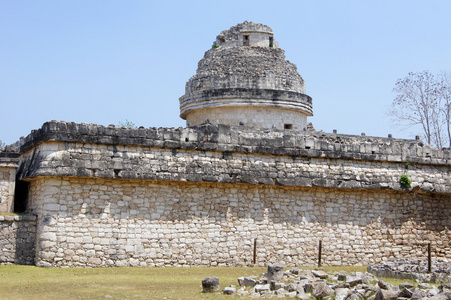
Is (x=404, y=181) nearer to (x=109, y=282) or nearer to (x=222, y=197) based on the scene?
(x=222, y=197)

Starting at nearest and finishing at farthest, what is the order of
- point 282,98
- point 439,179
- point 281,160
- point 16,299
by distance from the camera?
point 16,299
point 281,160
point 439,179
point 282,98

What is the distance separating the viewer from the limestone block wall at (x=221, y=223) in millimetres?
17750

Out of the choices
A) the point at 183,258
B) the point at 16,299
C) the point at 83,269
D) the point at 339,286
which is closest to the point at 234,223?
the point at 183,258

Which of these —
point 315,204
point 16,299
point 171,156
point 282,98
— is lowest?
point 16,299

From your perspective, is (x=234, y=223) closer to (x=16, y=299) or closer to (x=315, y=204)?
(x=315, y=204)

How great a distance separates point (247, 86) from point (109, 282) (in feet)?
45.1

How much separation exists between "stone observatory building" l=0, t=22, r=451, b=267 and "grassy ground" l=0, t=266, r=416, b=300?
77 centimetres

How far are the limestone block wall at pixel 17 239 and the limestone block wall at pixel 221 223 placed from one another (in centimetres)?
48

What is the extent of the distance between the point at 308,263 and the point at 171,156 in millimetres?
5828

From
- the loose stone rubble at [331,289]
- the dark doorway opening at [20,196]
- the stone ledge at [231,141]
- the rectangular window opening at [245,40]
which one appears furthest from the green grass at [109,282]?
the rectangular window opening at [245,40]

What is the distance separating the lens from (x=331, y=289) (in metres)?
13.2

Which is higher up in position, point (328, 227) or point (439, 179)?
point (439, 179)

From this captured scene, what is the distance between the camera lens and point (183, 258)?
61.8ft

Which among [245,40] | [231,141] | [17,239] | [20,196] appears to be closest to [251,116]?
[245,40]
